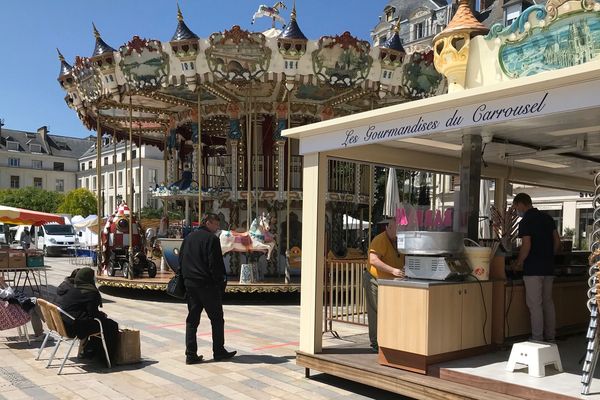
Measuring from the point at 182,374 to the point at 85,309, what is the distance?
145 cm

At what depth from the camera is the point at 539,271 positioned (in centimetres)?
A: 626

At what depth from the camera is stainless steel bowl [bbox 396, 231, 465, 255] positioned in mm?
5727

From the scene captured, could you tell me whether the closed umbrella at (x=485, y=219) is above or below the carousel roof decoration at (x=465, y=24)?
below

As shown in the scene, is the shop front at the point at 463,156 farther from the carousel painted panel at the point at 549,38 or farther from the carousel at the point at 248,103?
the carousel at the point at 248,103

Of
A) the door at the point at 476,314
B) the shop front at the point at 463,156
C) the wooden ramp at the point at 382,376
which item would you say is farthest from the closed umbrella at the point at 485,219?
the wooden ramp at the point at 382,376

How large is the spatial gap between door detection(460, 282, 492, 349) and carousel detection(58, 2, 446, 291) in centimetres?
762

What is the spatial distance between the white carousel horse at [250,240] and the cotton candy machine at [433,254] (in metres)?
7.90

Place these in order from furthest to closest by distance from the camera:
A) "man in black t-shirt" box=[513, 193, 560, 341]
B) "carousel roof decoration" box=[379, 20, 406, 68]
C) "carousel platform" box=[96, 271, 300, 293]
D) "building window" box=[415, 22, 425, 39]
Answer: "building window" box=[415, 22, 425, 39], "carousel roof decoration" box=[379, 20, 406, 68], "carousel platform" box=[96, 271, 300, 293], "man in black t-shirt" box=[513, 193, 560, 341]

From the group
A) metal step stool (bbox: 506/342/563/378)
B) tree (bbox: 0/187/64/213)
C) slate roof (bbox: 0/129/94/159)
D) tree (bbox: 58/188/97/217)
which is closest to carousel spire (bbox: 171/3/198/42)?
metal step stool (bbox: 506/342/563/378)

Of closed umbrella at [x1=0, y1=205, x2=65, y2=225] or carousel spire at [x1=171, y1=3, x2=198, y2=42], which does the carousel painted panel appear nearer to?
carousel spire at [x1=171, y1=3, x2=198, y2=42]

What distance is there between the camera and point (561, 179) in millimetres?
11039

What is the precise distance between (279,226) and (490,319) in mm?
10965

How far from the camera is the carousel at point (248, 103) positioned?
13.1 metres

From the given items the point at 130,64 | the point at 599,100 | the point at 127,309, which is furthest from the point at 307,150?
the point at 130,64
